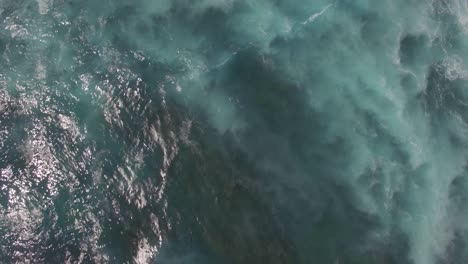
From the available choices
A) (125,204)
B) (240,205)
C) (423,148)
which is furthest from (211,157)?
(423,148)

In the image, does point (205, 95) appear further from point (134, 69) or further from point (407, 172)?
point (407, 172)

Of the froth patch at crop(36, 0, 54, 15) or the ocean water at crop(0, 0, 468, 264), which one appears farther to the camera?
the froth patch at crop(36, 0, 54, 15)

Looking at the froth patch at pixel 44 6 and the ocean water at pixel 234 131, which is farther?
the froth patch at pixel 44 6

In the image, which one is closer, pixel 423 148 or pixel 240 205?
pixel 240 205

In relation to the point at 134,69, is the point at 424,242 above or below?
below

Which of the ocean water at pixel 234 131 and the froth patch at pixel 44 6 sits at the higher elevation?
the froth patch at pixel 44 6

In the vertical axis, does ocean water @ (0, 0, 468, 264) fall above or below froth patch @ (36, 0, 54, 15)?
below

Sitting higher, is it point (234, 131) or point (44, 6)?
point (44, 6)

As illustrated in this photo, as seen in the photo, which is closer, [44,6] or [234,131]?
[234,131]
